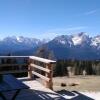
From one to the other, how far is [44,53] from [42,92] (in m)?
28.9

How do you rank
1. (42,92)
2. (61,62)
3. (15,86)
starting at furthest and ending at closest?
(61,62), (42,92), (15,86)

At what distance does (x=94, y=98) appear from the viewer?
1124 cm

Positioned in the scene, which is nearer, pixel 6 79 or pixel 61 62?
pixel 6 79

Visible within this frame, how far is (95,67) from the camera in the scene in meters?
48.8

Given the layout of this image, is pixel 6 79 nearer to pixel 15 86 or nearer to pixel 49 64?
pixel 15 86

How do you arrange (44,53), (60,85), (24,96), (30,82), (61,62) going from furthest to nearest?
(61,62) < (44,53) < (60,85) < (30,82) < (24,96)

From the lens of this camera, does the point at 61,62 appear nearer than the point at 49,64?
No

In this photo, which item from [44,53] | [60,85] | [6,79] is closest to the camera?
[6,79]

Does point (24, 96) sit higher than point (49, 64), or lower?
lower

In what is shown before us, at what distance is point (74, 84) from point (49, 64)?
3424 mm

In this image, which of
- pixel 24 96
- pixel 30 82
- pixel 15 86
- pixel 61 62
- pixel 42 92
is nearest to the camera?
pixel 15 86

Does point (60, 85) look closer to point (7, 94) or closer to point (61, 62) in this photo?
point (7, 94)

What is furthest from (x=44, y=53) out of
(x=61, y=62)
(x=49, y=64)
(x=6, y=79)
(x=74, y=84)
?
(x=6, y=79)

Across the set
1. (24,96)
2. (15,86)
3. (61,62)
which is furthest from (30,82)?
(61,62)
